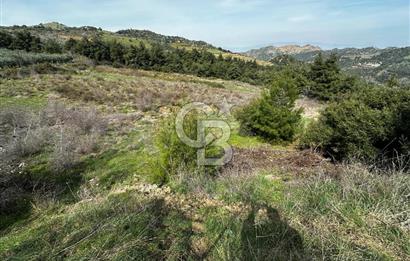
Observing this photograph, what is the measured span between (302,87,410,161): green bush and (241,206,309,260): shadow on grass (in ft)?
19.6

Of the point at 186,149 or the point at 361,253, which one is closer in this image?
the point at 361,253

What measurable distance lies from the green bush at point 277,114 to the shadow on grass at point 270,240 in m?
10.9

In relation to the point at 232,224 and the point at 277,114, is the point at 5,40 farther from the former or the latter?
the point at 232,224

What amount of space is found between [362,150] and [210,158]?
5022 millimetres

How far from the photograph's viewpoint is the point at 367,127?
11.2 m

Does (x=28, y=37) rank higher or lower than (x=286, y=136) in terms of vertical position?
higher

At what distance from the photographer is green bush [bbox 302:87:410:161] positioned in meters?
10.8

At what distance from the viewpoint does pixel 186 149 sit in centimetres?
880

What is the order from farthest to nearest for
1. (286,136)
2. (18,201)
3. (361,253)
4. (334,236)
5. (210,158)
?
(286,136) < (210,158) < (18,201) < (334,236) < (361,253)

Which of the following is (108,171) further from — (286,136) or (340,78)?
(340,78)

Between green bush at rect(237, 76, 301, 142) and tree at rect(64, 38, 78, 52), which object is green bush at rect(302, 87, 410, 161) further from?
tree at rect(64, 38, 78, 52)

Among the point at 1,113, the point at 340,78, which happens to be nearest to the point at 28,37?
the point at 1,113

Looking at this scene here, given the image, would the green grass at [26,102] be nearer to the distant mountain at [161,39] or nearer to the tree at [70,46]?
the tree at [70,46]

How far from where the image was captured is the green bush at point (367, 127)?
35.4ft
